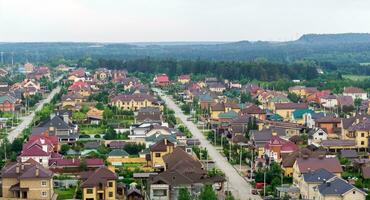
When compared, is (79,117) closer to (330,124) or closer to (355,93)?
(330,124)

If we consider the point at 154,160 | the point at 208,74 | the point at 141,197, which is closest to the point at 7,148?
the point at 154,160

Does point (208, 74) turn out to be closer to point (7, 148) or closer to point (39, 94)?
point (39, 94)

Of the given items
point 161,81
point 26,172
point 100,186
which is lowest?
point 161,81

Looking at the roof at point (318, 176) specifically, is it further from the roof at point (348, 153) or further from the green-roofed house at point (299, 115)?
the green-roofed house at point (299, 115)

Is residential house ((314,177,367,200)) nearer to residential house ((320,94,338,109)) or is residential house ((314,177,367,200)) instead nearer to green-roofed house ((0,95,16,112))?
residential house ((320,94,338,109))

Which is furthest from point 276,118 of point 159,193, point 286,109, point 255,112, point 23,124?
point 159,193

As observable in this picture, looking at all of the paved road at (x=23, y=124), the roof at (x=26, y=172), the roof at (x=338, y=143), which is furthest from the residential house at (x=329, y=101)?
the roof at (x=26, y=172)

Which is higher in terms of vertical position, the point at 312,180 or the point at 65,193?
the point at 312,180
